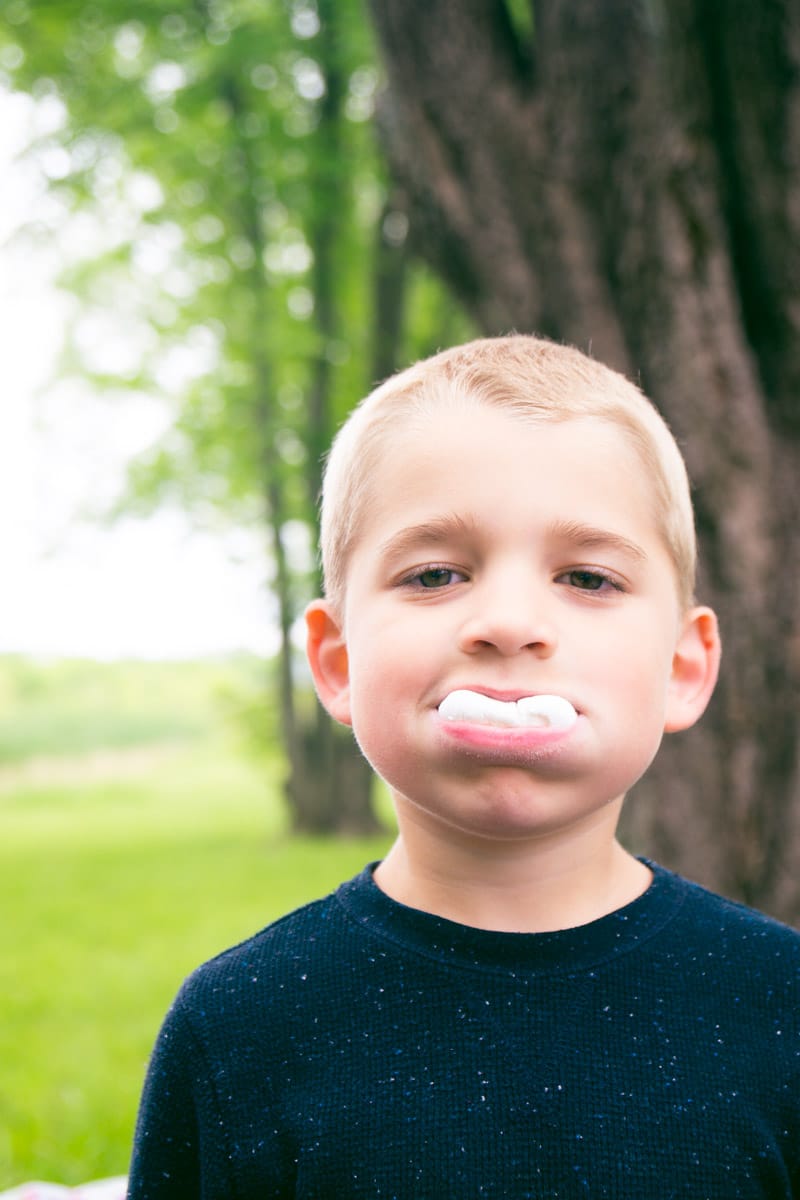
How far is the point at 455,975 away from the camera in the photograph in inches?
63.4

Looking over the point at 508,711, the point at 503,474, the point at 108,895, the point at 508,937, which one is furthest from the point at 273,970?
the point at 108,895

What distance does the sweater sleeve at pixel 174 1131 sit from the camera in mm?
1642

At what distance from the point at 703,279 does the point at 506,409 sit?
1933 mm

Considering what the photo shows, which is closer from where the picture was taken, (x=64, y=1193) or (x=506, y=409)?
(x=506, y=409)

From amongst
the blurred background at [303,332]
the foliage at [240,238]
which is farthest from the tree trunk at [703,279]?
the foliage at [240,238]

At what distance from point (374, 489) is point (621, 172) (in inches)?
83.3

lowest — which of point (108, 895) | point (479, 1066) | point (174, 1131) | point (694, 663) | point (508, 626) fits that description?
point (108, 895)

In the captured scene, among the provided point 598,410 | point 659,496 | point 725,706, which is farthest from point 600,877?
point 725,706

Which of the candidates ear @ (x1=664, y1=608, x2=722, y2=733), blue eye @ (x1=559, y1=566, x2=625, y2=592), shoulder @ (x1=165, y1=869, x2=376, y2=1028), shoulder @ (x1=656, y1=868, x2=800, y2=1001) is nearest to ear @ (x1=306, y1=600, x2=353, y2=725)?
shoulder @ (x1=165, y1=869, x2=376, y2=1028)

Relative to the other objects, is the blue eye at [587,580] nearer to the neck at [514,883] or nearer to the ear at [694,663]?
the ear at [694,663]

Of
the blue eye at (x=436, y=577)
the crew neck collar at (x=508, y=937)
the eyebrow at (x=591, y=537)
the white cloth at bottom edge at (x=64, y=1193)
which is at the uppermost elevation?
the eyebrow at (x=591, y=537)

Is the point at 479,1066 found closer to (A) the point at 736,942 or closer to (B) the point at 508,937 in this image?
(B) the point at 508,937

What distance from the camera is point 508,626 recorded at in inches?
56.1

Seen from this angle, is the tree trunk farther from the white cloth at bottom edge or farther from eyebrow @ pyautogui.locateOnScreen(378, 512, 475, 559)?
eyebrow @ pyautogui.locateOnScreen(378, 512, 475, 559)
